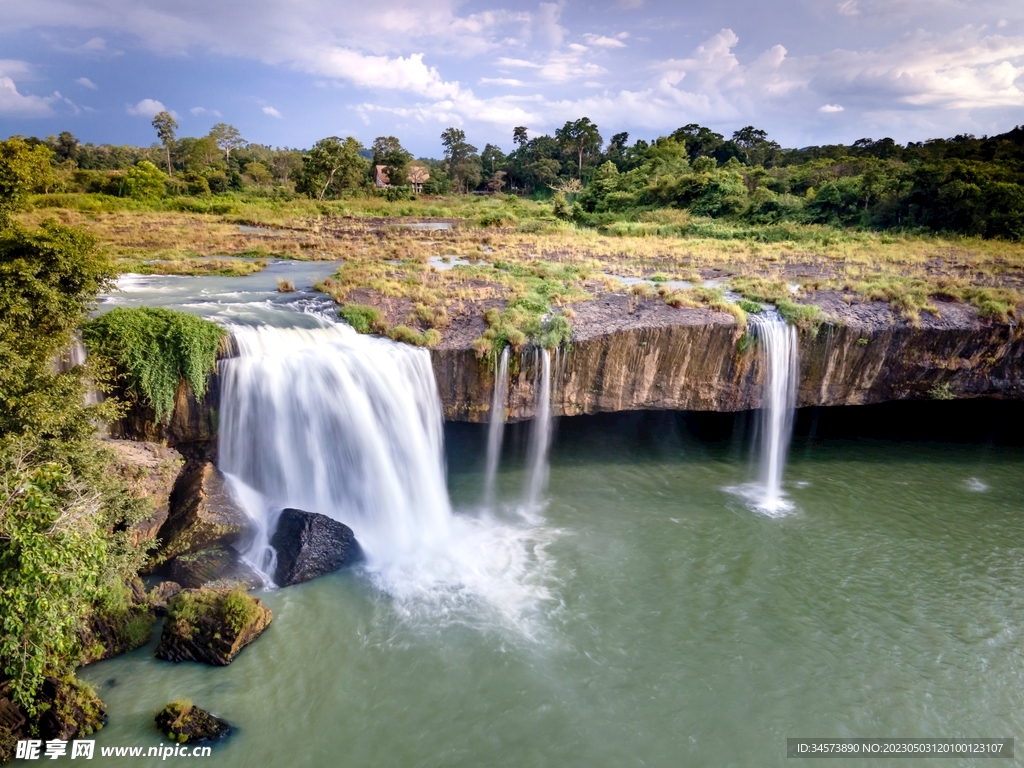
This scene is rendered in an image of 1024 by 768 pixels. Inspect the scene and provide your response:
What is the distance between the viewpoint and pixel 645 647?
11.8 metres

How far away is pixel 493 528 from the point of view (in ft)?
51.9

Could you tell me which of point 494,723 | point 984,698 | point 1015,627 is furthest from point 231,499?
point 1015,627

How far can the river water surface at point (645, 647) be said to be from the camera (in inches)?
390

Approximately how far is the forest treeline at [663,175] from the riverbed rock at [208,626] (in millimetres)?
10036

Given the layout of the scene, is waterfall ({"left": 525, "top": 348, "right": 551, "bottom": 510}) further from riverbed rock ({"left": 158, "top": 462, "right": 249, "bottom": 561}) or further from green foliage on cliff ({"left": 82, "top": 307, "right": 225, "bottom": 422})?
green foliage on cliff ({"left": 82, "top": 307, "right": 225, "bottom": 422})

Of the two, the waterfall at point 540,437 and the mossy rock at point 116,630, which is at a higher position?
the waterfall at point 540,437

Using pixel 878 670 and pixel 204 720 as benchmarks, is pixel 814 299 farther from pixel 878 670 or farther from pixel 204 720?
pixel 204 720

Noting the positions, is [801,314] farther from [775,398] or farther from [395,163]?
[395,163]

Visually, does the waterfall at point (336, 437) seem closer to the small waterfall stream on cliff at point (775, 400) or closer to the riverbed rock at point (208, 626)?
the riverbed rock at point (208, 626)

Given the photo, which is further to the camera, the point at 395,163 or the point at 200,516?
the point at 395,163

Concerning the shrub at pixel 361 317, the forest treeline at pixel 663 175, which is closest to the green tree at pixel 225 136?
the forest treeline at pixel 663 175

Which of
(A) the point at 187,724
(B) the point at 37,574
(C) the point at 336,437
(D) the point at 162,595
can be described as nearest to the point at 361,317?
(C) the point at 336,437

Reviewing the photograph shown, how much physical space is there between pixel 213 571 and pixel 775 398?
15.7 meters

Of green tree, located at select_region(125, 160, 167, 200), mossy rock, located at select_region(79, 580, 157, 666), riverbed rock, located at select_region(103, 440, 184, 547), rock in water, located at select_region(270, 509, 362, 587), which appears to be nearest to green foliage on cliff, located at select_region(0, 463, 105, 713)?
mossy rock, located at select_region(79, 580, 157, 666)
